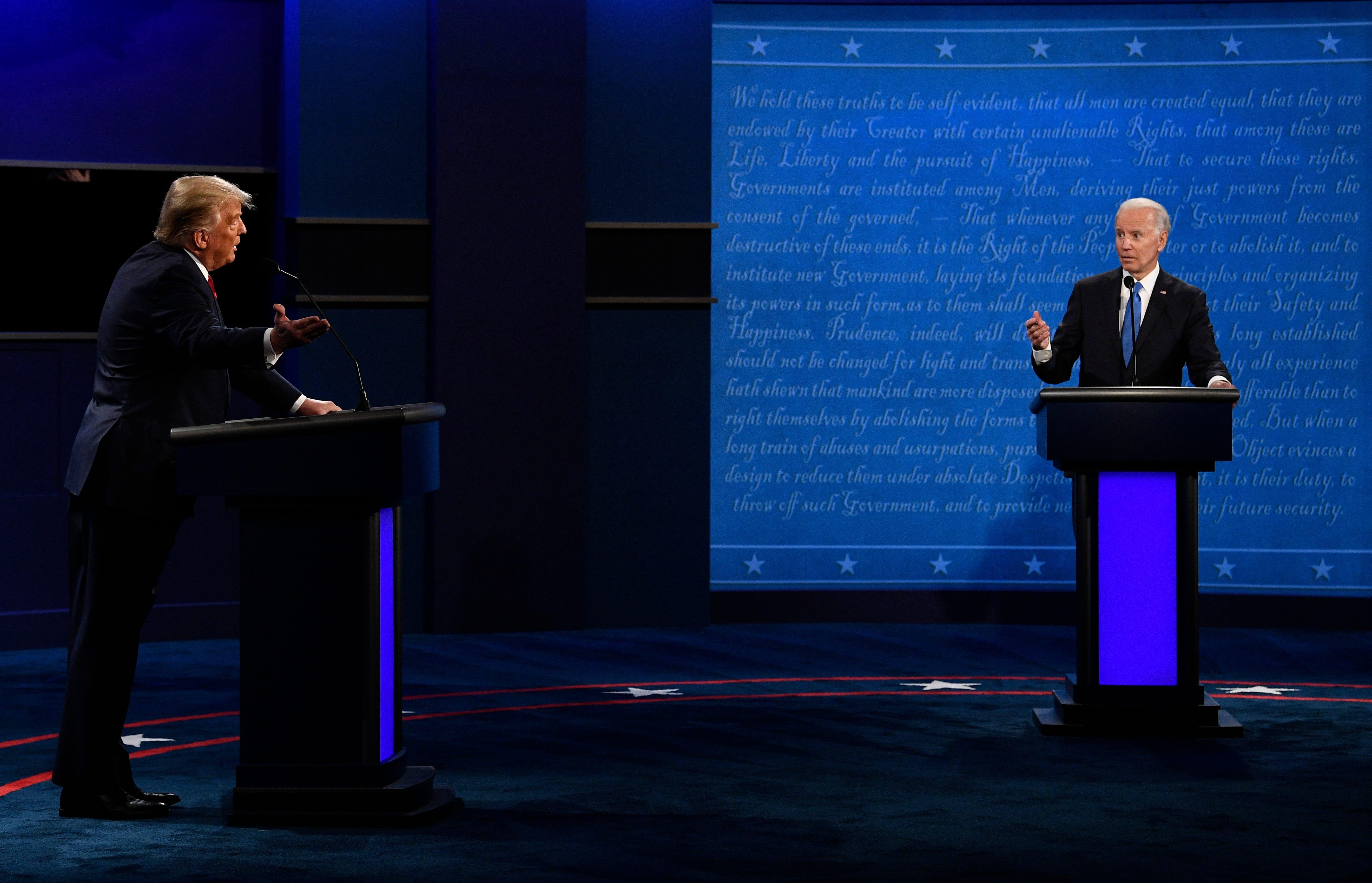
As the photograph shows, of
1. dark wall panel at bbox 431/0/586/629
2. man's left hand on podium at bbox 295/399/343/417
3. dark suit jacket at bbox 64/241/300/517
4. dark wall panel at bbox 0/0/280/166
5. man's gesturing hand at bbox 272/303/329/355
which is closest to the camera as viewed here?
man's gesturing hand at bbox 272/303/329/355

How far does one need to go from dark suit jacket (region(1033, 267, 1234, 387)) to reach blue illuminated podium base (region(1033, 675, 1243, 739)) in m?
1.03

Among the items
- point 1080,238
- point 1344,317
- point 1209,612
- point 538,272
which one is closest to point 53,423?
point 538,272

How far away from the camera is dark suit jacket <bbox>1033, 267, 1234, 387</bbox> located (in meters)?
5.20

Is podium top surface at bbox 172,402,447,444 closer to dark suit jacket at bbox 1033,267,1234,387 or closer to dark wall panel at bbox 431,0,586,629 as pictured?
dark suit jacket at bbox 1033,267,1234,387

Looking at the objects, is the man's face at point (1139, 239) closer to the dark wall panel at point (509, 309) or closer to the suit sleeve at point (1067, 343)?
the suit sleeve at point (1067, 343)

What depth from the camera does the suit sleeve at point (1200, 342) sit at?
17.0 ft

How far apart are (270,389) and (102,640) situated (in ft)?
2.56

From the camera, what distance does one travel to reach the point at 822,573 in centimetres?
780

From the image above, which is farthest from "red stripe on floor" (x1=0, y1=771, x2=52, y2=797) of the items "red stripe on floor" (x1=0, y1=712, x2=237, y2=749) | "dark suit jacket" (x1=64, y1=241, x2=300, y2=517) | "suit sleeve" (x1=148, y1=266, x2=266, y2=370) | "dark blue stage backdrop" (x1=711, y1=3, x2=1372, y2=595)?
"dark blue stage backdrop" (x1=711, y1=3, x2=1372, y2=595)

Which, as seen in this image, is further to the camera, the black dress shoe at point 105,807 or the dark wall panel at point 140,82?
the dark wall panel at point 140,82

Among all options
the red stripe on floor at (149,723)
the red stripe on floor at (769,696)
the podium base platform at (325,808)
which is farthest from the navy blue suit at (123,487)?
the red stripe on floor at (769,696)

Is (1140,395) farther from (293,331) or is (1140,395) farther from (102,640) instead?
(102,640)

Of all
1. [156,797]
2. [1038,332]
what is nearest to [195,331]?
[156,797]

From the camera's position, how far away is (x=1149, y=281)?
5238 mm
